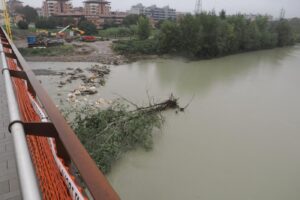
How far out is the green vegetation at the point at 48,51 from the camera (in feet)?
46.8

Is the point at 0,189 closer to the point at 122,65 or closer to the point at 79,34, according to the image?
the point at 122,65

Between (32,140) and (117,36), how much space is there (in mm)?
24542

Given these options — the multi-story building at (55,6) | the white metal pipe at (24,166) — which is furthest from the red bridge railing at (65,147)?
the multi-story building at (55,6)

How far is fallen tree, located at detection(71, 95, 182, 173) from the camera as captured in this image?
13.1 feet

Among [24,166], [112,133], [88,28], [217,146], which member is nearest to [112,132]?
[112,133]

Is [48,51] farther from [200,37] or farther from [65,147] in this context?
[65,147]

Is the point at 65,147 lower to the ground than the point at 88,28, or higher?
lower

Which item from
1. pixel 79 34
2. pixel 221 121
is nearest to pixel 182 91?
pixel 221 121

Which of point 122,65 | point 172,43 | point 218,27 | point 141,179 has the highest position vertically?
point 218,27

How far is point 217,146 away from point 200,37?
39.6ft

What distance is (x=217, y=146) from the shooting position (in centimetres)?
497

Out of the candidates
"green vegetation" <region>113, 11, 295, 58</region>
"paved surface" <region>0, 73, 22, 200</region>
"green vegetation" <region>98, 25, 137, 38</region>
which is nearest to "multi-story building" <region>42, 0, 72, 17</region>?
"green vegetation" <region>98, 25, 137, 38</region>

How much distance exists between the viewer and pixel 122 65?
1327 centimetres

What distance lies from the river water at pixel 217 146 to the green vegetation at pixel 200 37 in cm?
644
